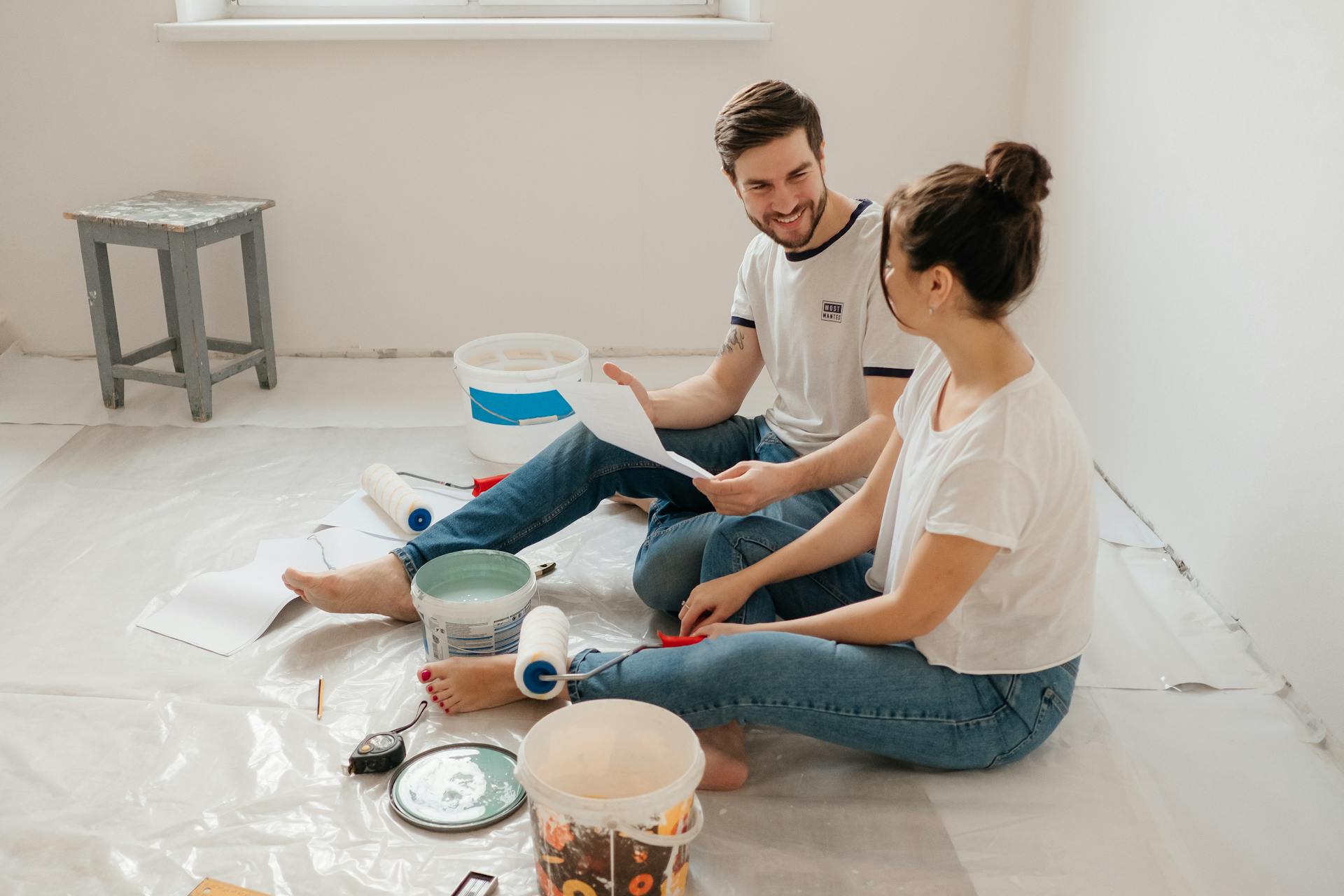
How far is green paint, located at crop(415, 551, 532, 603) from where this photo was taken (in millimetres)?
1766

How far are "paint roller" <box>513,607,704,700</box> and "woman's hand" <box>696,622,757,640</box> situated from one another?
11 millimetres

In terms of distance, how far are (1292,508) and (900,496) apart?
0.69 m

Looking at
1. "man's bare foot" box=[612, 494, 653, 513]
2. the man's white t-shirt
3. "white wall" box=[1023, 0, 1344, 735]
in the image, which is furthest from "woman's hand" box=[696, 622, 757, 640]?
"white wall" box=[1023, 0, 1344, 735]

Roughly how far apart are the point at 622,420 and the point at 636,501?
0.61 m

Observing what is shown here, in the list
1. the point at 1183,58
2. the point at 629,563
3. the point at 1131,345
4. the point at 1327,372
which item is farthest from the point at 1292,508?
the point at 629,563

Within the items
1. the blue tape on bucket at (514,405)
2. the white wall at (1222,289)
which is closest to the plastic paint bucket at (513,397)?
the blue tape on bucket at (514,405)

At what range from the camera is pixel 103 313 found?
2701 millimetres

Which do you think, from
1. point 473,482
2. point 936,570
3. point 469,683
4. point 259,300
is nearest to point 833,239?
point 936,570

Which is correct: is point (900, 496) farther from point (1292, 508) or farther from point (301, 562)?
point (301, 562)

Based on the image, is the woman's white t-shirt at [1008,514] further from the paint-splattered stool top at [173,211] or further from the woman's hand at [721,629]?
the paint-splattered stool top at [173,211]

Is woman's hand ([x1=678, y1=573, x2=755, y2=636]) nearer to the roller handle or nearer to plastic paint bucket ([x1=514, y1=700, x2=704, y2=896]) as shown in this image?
plastic paint bucket ([x1=514, y1=700, x2=704, y2=896])

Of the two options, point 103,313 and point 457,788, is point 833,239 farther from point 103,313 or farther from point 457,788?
point 103,313

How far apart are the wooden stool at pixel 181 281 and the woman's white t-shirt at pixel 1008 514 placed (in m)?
1.84

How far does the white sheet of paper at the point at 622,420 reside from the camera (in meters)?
1.61
